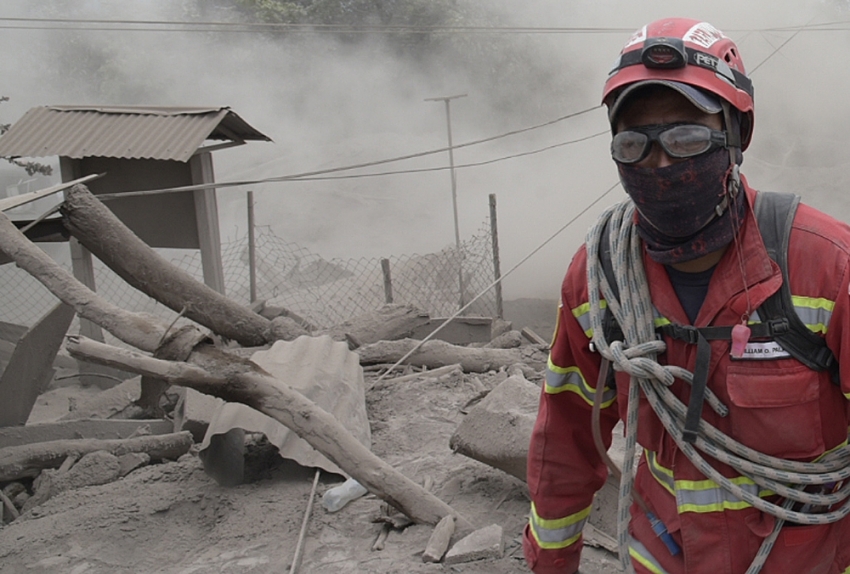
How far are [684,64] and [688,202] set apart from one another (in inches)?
12.3

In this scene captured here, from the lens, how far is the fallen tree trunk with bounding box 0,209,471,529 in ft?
12.2

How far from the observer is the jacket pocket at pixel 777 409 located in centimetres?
166

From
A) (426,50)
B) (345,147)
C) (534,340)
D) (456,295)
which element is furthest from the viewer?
(426,50)

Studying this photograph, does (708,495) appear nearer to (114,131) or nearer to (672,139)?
(672,139)

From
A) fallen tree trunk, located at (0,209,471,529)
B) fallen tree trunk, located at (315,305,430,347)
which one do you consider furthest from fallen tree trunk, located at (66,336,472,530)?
fallen tree trunk, located at (315,305,430,347)

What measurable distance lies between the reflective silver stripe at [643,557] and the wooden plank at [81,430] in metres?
4.45

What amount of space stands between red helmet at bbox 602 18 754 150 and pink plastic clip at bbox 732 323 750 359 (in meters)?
0.49

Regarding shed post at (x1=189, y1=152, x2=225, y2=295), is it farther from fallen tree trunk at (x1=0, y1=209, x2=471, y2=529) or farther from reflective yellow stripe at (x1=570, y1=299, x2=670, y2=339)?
reflective yellow stripe at (x1=570, y1=299, x2=670, y2=339)

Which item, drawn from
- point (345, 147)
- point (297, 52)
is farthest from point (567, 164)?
point (297, 52)

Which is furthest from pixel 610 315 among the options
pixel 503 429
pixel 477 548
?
pixel 503 429

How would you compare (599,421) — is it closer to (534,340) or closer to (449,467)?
(449,467)

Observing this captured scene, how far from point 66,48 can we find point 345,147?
1178 centimetres

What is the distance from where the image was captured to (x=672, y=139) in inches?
67.4

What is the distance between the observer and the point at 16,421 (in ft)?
17.9
